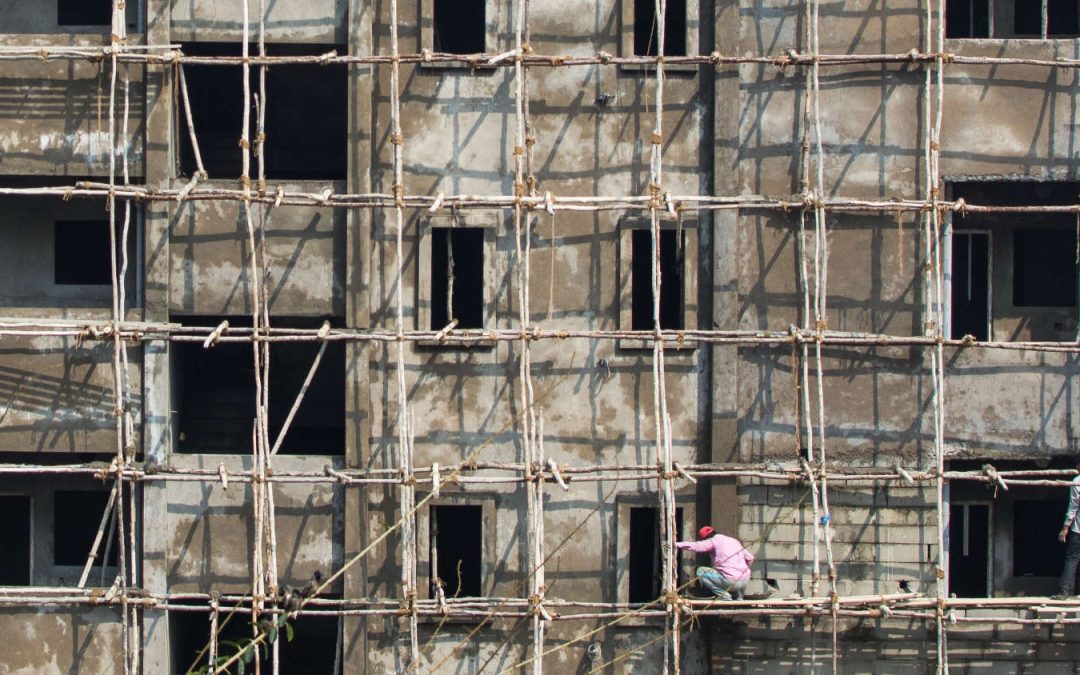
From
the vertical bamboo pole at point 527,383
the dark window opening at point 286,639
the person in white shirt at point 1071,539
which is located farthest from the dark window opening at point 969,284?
the dark window opening at point 286,639

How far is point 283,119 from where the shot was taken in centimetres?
1667

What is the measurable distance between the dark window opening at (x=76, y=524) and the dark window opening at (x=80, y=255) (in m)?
2.82

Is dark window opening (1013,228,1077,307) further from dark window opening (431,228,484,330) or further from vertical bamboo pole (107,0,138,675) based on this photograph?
vertical bamboo pole (107,0,138,675)

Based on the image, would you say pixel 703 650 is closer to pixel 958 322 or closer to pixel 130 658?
pixel 958 322

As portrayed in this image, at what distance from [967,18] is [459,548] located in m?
9.66

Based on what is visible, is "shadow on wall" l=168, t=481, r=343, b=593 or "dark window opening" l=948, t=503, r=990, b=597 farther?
"dark window opening" l=948, t=503, r=990, b=597

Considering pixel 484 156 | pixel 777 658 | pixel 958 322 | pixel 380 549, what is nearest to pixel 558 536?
pixel 380 549

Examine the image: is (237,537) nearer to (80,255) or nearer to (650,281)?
(80,255)

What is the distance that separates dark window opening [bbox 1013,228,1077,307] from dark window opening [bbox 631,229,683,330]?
4.38 meters

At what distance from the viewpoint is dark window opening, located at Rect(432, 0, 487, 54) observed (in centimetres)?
1581

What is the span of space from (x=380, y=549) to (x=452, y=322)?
2925 millimetres

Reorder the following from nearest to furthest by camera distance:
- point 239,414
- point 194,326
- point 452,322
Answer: point 452,322 → point 194,326 → point 239,414

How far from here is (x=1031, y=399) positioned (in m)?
13.7

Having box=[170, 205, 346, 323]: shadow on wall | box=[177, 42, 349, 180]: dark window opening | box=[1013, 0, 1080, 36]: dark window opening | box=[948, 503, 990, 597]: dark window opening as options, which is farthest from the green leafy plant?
box=[1013, 0, 1080, 36]: dark window opening
